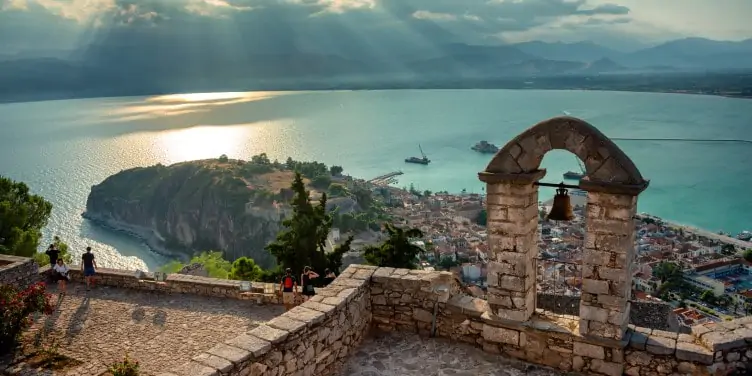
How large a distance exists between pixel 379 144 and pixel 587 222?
11596 centimetres

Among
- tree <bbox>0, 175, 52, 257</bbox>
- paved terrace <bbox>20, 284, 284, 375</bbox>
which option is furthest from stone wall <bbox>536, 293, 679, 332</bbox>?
tree <bbox>0, 175, 52, 257</bbox>

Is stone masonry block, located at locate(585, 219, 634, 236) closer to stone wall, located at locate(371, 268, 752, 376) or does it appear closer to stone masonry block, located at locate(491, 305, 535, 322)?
stone wall, located at locate(371, 268, 752, 376)

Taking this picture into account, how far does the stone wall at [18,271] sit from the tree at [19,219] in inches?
209

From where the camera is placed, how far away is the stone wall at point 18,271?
37.9 ft

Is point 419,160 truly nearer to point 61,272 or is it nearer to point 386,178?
point 386,178

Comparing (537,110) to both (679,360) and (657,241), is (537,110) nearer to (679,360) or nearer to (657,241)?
(657,241)

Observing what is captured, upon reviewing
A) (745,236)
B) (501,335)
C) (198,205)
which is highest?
(501,335)

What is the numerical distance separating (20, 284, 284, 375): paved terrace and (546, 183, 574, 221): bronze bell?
633cm

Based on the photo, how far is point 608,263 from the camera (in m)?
5.14

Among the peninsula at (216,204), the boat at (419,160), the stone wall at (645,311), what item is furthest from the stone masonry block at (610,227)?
the boat at (419,160)

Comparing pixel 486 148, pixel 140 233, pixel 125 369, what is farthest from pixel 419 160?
pixel 125 369

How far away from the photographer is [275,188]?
6384cm

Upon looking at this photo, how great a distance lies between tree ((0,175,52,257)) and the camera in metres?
17.6

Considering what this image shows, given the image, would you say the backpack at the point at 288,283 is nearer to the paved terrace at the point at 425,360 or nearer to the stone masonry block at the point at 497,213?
the paved terrace at the point at 425,360
